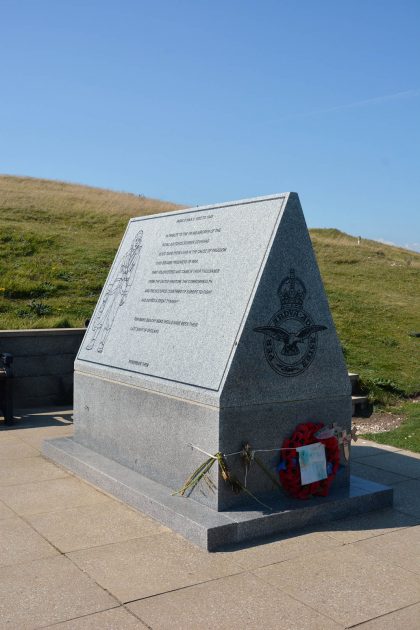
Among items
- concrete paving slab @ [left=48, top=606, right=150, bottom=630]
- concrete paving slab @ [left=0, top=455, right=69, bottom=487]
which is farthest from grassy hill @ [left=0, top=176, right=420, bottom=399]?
concrete paving slab @ [left=48, top=606, right=150, bottom=630]

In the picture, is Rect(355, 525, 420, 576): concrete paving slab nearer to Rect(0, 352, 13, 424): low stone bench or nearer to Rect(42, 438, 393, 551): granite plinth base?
Rect(42, 438, 393, 551): granite plinth base

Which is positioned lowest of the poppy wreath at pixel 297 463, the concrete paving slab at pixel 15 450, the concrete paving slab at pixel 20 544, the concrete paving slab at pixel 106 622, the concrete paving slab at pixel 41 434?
the concrete paving slab at pixel 106 622

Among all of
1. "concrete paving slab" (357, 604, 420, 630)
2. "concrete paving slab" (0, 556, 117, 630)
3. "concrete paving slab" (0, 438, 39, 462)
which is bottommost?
"concrete paving slab" (357, 604, 420, 630)

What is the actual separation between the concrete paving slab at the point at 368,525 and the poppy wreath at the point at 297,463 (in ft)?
0.92

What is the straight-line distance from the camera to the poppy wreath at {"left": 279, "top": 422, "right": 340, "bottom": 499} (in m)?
5.12

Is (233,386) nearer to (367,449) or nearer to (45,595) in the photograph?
(45,595)

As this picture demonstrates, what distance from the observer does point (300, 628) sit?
3.51 m

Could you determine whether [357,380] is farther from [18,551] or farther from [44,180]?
[44,180]

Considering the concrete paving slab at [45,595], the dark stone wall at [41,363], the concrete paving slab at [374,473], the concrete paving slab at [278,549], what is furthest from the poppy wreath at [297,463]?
the dark stone wall at [41,363]

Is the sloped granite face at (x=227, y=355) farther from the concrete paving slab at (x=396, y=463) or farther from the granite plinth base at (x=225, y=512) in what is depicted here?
the concrete paving slab at (x=396, y=463)

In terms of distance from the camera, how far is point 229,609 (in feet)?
12.1

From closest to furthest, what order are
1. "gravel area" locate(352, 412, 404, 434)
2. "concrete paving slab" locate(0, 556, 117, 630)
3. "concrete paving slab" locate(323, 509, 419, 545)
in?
"concrete paving slab" locate(0, 556, 117, 630), "concrete paving slab" locate(323, 509, 419, 545), "gravel area" locate(352, 412, 404, 434)

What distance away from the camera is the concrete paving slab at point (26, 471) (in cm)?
617

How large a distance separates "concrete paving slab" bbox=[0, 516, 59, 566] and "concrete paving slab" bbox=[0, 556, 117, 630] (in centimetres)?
11
